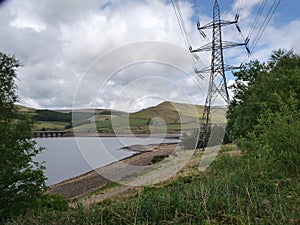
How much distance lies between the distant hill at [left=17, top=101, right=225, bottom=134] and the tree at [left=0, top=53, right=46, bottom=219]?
669 mm

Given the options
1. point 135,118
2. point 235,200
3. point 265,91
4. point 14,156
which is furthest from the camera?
point 135,118

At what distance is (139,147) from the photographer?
54.6 metres

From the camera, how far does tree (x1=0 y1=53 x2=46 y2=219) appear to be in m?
7.98

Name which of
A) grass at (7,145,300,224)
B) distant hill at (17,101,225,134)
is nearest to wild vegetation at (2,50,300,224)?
grass at (7,145,300,224)

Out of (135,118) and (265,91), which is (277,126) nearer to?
(265,91)

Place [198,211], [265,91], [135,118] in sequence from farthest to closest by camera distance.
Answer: [135,118] → [265,91] → [198,211]

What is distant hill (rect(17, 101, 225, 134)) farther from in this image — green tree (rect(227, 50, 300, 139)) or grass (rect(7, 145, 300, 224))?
grass (rect(7, 145, 300, 224))

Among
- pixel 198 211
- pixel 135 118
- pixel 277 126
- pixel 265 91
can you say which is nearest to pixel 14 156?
pixel 198 211

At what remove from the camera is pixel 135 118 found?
1817 centimetres

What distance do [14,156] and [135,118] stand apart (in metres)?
10.3

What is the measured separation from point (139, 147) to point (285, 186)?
162 ft

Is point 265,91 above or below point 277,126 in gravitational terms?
above

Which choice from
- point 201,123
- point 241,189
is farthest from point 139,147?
point 241,189

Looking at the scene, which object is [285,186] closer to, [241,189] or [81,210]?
[241,189]
